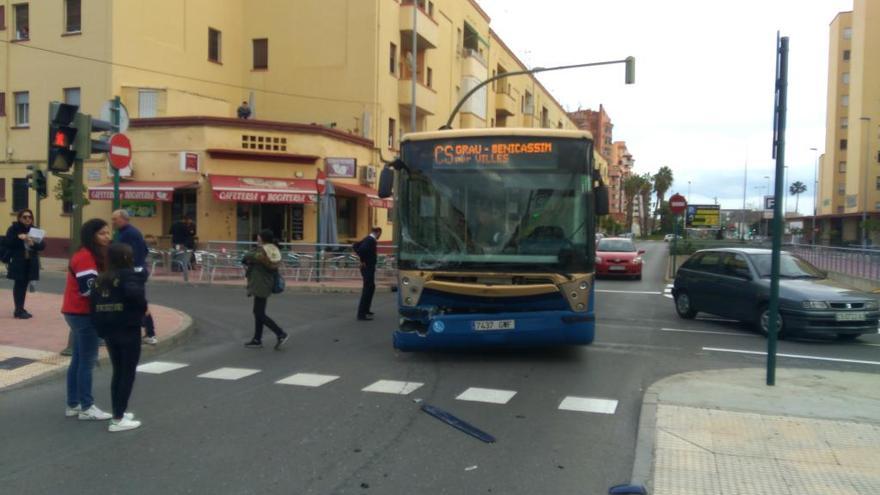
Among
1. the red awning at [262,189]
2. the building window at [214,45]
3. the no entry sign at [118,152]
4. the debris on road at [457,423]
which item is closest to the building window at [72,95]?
the building window at [214,45]

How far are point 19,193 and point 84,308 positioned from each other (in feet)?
86.6

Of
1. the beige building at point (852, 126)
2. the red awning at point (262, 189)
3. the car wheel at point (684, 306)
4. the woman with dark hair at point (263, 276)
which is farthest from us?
the beige building at point (852, 126)

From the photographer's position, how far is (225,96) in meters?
31.0

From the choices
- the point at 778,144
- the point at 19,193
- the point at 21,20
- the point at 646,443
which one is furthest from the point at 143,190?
the point at 646,443

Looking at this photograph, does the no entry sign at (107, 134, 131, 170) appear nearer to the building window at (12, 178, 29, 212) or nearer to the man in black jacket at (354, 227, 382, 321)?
the man in black jacket at (354, 227, 382, 321)

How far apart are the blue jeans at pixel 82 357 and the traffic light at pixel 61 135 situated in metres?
3.62

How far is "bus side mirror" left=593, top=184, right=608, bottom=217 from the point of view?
27.8 feet

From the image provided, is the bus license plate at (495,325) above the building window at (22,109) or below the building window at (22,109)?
below

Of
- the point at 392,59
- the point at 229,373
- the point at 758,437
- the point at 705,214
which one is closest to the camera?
the point at 758,437

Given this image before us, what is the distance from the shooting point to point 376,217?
30328mm

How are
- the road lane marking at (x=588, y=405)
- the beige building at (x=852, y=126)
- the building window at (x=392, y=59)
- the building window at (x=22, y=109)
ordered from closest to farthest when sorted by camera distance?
the road lane marking at (x=588, y=405), the building window at (x=22, y=109), the building window at (x=392, y=59), the beige building at (x=852, y=126)

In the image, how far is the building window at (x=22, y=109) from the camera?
2793 cm

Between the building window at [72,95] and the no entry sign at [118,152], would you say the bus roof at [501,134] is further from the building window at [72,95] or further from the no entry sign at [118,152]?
the building window at [72,95]

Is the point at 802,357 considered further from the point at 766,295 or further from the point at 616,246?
the point at 616,246
